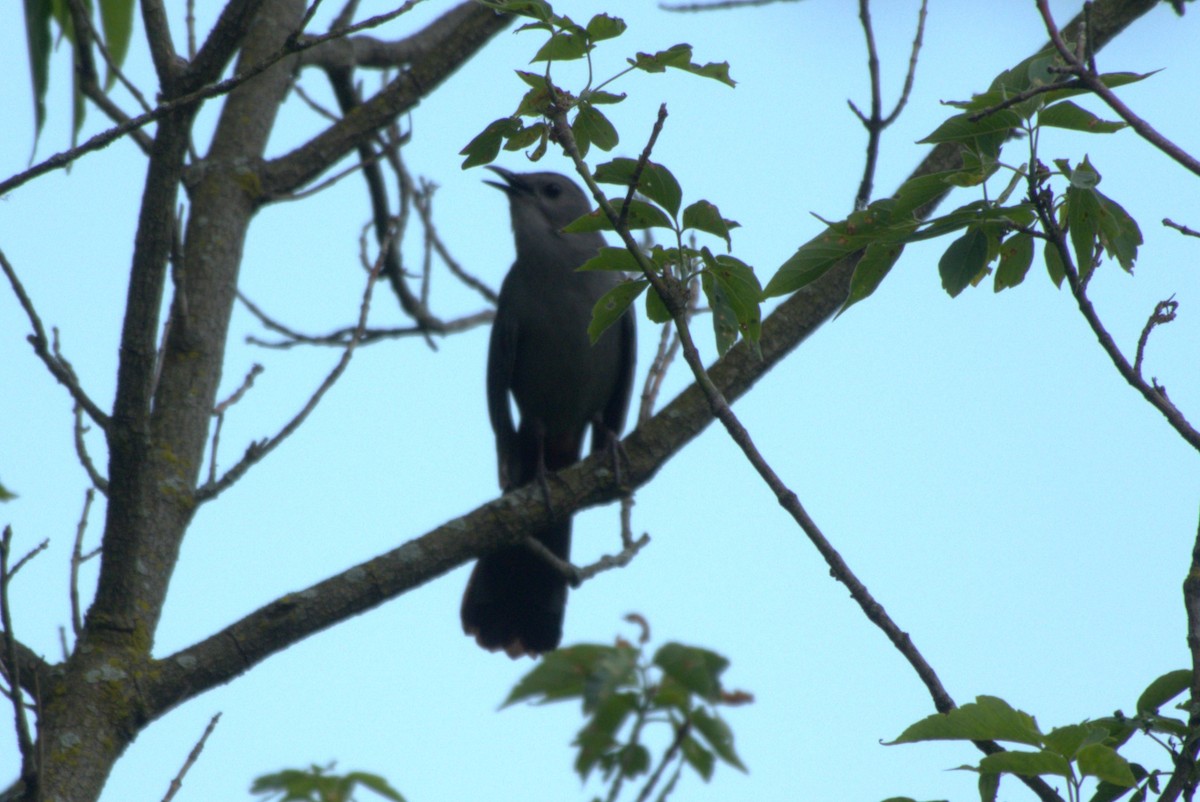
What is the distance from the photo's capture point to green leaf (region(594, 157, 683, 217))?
2381 millimetres

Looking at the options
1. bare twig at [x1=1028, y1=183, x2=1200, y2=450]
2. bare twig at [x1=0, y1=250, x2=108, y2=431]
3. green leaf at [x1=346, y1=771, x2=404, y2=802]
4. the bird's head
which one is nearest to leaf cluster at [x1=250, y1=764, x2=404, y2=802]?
green leaf at [x1=346, y1=771, x2=404, y2=802]

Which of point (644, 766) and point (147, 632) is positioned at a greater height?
point (147, 632)

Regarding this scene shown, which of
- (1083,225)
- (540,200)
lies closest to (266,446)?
(1083,225)

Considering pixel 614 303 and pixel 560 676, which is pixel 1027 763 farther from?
pixel 560 676

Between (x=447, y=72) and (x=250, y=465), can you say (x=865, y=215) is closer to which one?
(x=250, y=465)

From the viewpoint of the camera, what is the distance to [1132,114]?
1.85 metres

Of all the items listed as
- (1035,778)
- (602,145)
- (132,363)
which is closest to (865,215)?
(602,145)

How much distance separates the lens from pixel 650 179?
94.4 inches

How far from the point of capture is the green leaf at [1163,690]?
2008mm

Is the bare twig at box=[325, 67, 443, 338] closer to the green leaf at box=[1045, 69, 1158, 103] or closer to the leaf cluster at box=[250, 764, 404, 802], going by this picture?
the leaf cluster at box=[250, 764, 404, 802]

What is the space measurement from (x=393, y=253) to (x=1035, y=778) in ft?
15.4

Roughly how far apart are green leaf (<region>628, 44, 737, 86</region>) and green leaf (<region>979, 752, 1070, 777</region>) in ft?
4.39

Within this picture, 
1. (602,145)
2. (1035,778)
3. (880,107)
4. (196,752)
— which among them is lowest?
(1035,778)

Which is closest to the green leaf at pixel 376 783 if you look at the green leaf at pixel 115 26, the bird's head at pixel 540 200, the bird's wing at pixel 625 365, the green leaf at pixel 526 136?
the green leaf at pixel 526 136
